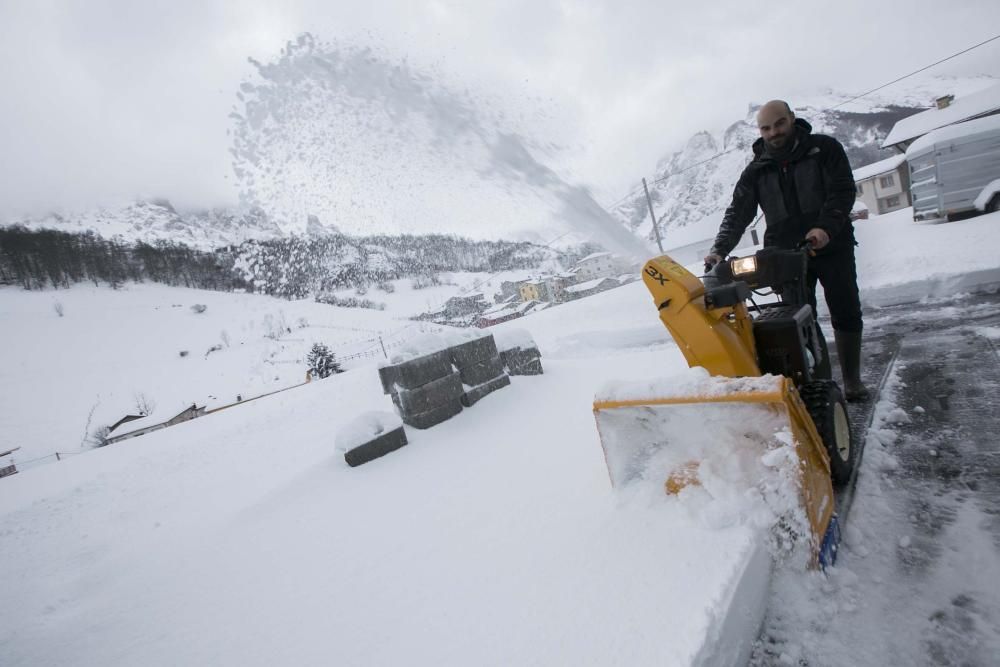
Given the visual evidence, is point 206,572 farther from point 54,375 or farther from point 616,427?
point 54,375

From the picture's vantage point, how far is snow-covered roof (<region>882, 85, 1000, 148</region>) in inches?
835

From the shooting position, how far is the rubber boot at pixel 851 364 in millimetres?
2869

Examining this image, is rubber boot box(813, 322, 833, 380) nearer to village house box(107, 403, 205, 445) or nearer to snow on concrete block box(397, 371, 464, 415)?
snow on concrete block box(397, 371, 464, 415)

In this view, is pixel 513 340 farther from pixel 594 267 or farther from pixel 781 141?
pixel 594 267

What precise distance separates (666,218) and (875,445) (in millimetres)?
149669

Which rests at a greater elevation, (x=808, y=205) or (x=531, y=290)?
(x=531, y=290)

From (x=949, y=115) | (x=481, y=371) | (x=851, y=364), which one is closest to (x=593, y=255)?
(x=949, y=115)

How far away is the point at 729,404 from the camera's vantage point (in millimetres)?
1562

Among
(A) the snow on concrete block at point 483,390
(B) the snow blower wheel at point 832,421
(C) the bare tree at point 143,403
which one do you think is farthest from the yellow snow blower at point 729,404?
(C) the bare tree at point 143,403

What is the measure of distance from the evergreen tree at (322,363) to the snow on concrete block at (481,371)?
99.5ft

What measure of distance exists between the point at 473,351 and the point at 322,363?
33035 millimetres

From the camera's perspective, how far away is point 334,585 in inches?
76.7

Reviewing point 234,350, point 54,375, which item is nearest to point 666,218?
point 234,350

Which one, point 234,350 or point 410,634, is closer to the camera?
point 410,634
